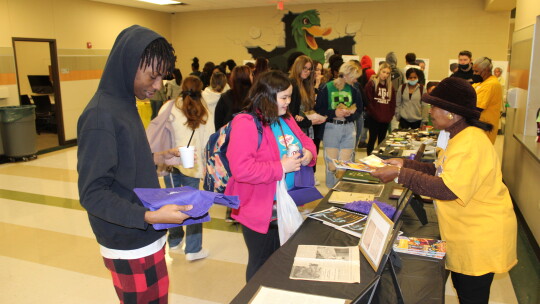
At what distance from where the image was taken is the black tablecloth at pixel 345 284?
1.69m

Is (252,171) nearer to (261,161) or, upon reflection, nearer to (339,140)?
(261,161)

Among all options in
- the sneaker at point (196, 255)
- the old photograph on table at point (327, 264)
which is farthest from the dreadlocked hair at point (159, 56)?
the sneaker at point (196, 255)

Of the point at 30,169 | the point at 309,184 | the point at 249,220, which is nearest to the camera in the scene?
the point at 249,220

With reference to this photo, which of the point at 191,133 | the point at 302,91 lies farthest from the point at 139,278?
the point at 302,91

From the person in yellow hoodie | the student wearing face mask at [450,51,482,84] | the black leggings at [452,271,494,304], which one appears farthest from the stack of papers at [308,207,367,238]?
the student wearing face mask at [450,51,482,84]

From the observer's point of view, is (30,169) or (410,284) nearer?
(410,284)

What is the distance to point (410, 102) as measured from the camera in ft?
22.4

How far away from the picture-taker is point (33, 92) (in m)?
10.5

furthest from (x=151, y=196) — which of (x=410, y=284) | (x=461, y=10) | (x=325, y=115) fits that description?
(x=461, y=10)

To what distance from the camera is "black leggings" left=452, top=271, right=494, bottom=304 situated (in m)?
2.02

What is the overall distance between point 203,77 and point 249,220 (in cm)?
517

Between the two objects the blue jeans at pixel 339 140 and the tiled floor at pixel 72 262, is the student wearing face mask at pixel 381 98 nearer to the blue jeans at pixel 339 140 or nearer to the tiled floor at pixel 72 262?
the blue jeans at pixel 339 140

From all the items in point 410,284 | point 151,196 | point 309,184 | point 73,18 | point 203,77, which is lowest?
point 410,284

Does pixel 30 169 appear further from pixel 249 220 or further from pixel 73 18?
pixel 249 220
